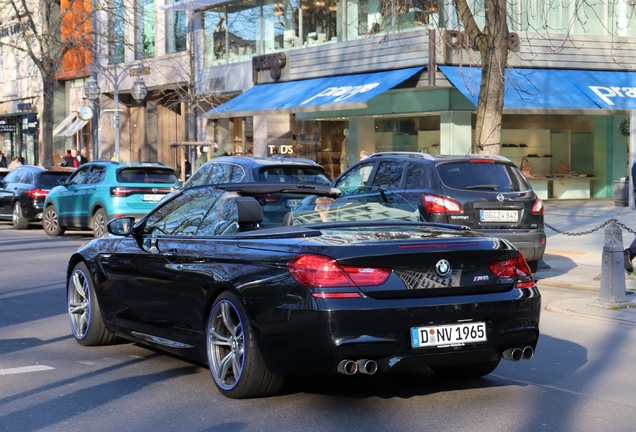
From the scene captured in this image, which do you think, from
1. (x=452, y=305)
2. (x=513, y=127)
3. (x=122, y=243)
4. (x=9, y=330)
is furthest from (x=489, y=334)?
(x=513, y=127)

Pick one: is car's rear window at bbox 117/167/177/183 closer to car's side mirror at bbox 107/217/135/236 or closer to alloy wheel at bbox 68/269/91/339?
alloy wheel at bbox 68/269/91/339

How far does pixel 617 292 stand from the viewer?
35.5 ft

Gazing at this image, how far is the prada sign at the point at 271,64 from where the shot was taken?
103 feet

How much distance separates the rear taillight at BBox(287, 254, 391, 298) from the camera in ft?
19.1

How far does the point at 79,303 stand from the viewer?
8.48 meters

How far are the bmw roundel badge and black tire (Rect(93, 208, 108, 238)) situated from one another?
14.7m

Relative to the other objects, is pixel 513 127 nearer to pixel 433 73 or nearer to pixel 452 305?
pixel 433 73

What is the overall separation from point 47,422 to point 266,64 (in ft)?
88.5

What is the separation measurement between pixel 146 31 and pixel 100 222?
77.4ft

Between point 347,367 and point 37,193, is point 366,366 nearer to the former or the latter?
point 347,367

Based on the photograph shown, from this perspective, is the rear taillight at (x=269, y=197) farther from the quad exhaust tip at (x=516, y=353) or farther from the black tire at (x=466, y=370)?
the quad exhaust tip at (x=516, y=353)

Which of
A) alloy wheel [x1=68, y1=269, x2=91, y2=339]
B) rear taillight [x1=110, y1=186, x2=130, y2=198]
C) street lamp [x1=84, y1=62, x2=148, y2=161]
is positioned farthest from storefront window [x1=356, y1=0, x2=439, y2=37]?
alloy wheel [x1=68, y1=269, x2=91, y2=339]

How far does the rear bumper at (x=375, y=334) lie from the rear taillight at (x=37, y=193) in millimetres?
18698

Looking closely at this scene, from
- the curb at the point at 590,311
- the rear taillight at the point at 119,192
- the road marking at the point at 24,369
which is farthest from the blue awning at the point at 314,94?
the road marking at the point at 24,369
